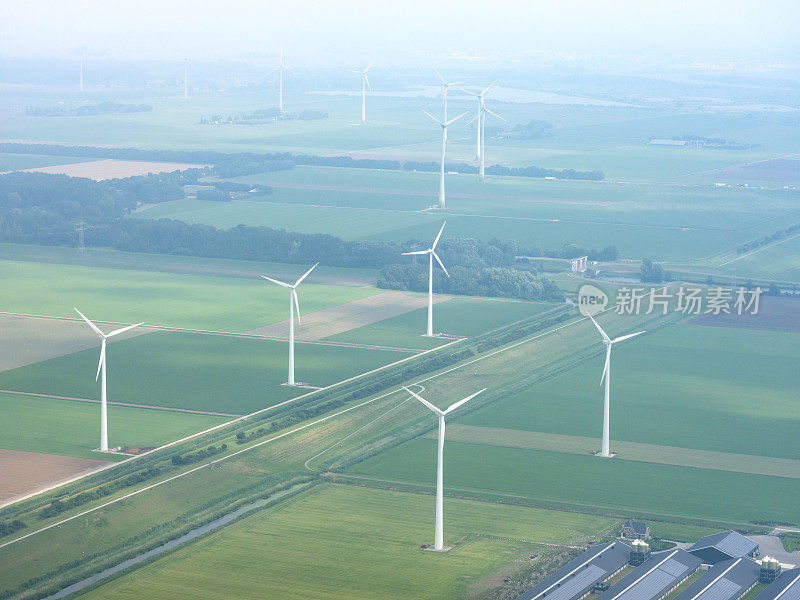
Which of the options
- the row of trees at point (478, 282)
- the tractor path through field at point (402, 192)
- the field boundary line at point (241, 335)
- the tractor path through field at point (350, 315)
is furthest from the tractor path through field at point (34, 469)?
the tractor path through field at point (402, 192)

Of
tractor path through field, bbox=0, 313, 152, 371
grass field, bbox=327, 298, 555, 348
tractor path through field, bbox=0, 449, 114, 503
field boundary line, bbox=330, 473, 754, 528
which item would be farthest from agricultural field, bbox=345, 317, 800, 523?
tractor path through field, bbox=0, 313, 152, 371

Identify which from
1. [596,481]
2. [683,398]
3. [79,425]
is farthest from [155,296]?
[596,481]

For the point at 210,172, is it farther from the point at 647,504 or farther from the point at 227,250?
the point at 647,504

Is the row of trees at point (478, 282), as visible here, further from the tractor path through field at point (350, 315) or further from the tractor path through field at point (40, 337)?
the tractor path through field at point (40, 337)

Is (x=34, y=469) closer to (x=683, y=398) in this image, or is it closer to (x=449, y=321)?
(x=683, y=398)

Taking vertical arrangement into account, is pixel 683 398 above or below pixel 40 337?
below
